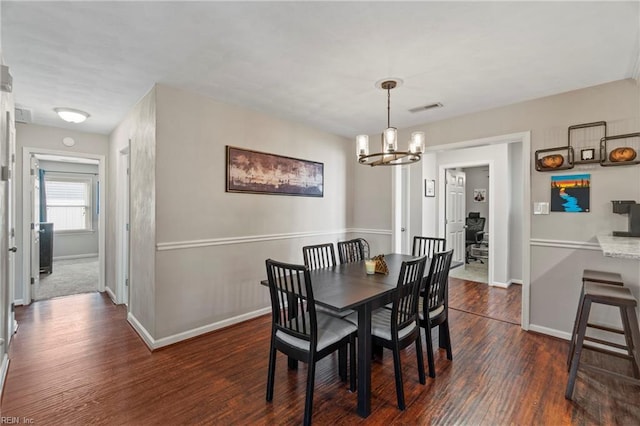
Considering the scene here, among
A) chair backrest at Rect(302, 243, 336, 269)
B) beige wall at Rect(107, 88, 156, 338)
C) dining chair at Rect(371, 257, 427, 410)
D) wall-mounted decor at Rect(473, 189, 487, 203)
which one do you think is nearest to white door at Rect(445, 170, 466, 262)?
wall-mounted decor at Rect(473, 189, 487, 203)

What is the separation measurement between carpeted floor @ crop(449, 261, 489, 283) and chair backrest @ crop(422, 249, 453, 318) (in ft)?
10.1

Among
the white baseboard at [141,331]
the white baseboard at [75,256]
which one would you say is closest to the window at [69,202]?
the white baseboard at [75,256]

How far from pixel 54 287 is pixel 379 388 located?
17.3 ft

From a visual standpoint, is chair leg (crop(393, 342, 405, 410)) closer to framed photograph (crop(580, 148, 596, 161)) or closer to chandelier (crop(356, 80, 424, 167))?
chandelier (crop(356, 80, 424, 167))

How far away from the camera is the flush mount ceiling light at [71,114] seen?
3.30 meters

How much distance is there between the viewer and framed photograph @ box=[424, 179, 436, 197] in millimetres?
5385

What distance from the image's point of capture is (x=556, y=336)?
2.99 meters

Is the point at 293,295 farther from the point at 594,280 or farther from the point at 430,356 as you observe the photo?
the point at 594,280

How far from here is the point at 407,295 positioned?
2.07 meters

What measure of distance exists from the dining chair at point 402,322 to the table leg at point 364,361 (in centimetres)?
19

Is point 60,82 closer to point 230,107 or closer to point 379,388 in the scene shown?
point 230,107

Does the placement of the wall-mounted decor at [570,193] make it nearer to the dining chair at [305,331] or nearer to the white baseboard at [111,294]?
the dining chair at [305,331]

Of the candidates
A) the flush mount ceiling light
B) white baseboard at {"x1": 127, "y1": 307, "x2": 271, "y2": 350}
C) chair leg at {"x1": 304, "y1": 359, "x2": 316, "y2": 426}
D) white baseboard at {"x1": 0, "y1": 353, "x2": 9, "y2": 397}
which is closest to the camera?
chair leg at {"x1": 304, "y1": 359, "x2": 316, "y2": 426}

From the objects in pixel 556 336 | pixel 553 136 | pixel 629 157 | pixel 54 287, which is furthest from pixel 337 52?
pixel 54 287
